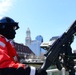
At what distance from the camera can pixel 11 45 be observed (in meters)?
4.08

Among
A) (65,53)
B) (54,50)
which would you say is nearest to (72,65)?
(65,53)

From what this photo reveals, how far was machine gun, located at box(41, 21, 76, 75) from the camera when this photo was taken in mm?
4609

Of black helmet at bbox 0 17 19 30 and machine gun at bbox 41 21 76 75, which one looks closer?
black helmet at bbox 0 17 19 30

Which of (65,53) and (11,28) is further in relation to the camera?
(65,53)

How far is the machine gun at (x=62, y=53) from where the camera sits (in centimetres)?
461

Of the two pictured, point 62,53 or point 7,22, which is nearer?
point 7,22

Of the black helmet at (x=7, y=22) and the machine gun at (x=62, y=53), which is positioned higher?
the black helmet at (x=7, y=22)

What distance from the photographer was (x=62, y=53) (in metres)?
4.87

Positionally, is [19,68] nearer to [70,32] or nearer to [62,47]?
[62,47]

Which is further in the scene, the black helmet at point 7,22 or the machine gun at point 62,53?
the machine gun at point 62,53

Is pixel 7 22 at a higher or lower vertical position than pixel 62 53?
higher

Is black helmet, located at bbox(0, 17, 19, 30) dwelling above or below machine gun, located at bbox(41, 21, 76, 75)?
above

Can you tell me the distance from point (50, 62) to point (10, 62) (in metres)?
0.98

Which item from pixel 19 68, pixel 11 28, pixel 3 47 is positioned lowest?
pixel 19 68
